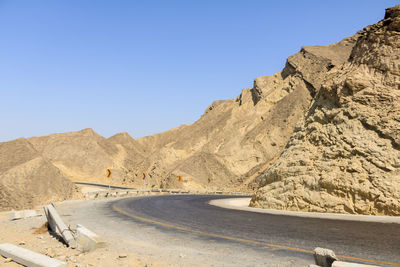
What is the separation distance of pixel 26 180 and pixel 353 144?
22635mm

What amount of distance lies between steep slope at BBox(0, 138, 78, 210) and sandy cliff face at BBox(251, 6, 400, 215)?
638 inches

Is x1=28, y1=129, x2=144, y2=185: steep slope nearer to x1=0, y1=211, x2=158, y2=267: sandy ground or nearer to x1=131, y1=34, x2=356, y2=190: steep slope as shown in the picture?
x1=131, y1=34, x2=356, y2=190: steep slope

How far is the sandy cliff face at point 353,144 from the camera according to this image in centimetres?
1591

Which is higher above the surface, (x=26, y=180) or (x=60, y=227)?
(x=26, y=180)

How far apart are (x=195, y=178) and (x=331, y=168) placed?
43.7 metres

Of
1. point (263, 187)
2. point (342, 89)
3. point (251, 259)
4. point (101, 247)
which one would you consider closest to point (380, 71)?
point (342, 89)

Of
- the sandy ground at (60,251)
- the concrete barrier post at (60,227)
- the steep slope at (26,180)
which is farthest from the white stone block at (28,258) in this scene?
the steep slope at (26,180)

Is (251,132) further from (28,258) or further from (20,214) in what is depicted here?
(28,258)

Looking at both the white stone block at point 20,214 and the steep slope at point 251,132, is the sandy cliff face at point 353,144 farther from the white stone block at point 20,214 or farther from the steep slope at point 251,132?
the steep slope at point 251,132

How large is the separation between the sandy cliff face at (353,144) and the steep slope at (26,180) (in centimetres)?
1619

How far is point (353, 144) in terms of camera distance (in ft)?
58.5

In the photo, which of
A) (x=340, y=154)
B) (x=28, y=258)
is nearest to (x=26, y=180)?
(x=28, y=258)

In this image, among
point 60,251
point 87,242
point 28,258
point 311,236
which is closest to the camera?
point 28,258

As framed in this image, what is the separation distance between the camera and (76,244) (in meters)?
8.32
